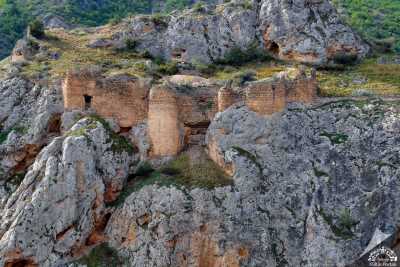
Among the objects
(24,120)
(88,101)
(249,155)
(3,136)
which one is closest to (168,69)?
(88,101)

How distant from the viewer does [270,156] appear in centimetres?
3172

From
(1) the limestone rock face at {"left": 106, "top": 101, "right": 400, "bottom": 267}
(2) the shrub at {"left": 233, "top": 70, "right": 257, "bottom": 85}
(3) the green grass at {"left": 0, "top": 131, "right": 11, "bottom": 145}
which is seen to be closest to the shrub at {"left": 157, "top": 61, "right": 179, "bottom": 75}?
(2) the shrub at {"left": 233, "top": 70, "right": 257, "bottom": 85}

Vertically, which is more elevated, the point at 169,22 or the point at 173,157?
the point at 169,22

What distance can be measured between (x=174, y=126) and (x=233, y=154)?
12.4ft

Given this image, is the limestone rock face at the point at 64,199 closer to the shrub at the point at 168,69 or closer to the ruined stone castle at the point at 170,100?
the ruined stone castle at the point at 170,100

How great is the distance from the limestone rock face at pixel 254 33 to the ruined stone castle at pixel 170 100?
9.49 metres

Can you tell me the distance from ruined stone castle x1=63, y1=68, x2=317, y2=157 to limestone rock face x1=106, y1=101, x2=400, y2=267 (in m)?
1.15

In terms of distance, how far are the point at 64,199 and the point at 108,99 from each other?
659cm

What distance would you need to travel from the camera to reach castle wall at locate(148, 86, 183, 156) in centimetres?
3291

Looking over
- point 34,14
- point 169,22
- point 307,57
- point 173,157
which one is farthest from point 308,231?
point 34,14

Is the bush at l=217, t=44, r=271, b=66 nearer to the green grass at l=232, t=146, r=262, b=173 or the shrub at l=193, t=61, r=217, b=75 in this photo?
the shrub at l=193, t=61, r=217, b=75

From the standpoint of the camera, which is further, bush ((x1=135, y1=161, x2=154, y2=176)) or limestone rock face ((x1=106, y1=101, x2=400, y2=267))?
bush ((x1=135, y1=161, x2=154, y2=176))

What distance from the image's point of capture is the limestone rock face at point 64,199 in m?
28.1

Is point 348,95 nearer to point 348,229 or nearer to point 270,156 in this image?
point 270,156
